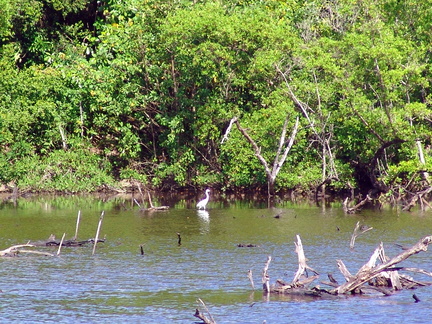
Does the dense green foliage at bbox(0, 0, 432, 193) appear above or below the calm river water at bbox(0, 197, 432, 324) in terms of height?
above

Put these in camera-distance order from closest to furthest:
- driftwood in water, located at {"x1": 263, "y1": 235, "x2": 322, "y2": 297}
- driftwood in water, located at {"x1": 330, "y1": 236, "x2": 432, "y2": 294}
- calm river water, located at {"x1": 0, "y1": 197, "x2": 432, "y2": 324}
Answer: driftwood in water, located at {"x1": 330, "y1": 236, "x2": 432, "y2": 294} → calm river water, located at {"x1": 0, "y1": 197, "x2": 432, "y2": 324} → driftwood in water, located at {"x1": 263, "y1": 235, "x2": 322, "y2": 297}

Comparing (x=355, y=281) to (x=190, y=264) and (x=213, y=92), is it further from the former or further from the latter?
(x=213, y=92)

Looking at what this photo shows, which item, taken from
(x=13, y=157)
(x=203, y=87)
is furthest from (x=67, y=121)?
(x=203, y=87)

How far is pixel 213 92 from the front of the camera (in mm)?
41406

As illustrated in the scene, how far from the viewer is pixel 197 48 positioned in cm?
3841

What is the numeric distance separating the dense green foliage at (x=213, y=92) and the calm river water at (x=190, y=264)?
472cm

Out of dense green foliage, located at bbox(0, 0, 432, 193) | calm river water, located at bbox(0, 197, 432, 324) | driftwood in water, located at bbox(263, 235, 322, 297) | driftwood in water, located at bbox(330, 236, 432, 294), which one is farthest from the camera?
dense green foliage, located at bbox(0, 0, 432, 193)

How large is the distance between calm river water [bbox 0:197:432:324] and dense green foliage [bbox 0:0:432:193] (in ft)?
15.5

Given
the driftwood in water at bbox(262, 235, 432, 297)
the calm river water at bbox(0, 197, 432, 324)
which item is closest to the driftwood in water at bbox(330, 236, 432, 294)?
the driftwood in water at bbox(262, 235, 432, 297)

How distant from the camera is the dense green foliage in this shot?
35875 mm

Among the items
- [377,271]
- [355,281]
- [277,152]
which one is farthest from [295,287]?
[277,152]

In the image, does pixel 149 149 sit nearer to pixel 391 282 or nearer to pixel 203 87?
pixel 203 87

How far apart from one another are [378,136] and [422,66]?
3444 mm

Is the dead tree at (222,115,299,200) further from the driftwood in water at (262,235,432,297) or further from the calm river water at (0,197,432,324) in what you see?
the driftwood in water at (262,235,432,297)
